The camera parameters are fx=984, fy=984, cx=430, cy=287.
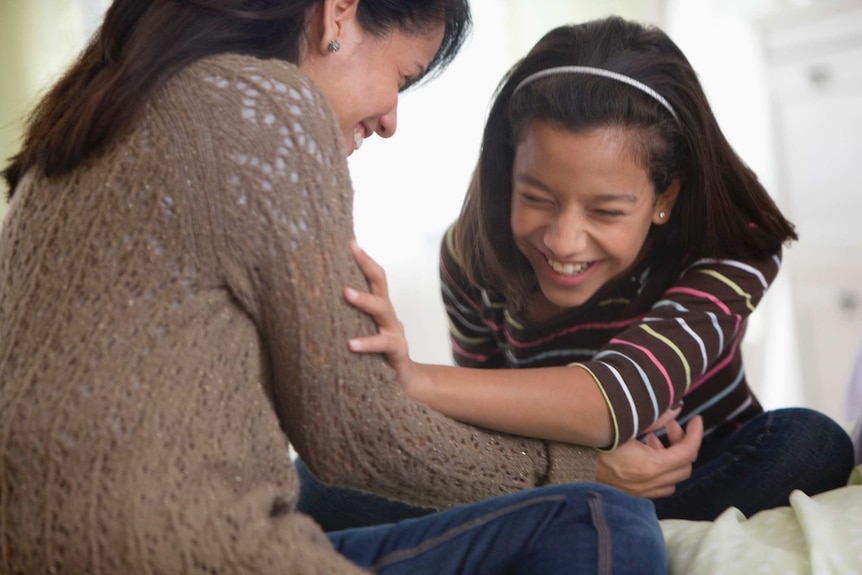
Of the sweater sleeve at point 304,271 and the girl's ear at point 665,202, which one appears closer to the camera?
the sweater sleeve at point 304,271

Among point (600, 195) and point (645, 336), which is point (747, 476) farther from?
point (600, 195)

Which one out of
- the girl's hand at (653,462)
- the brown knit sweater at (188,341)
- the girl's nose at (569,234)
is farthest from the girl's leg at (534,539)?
the girl's nose at (569,234)

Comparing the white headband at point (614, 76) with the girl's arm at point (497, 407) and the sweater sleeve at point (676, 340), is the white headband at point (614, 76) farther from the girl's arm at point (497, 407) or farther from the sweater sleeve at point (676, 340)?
the girl's arm at point (497, 407)

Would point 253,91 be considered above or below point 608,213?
above

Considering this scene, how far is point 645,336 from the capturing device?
47.8 inches

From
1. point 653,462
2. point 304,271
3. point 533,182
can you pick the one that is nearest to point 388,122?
point 533,182

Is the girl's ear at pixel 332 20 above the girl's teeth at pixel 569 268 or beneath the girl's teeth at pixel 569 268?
above

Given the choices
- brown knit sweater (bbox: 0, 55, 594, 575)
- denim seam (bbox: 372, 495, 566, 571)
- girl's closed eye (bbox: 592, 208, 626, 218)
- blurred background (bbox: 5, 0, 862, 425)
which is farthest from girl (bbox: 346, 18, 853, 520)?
blurred background (bbox: 5, 0, 862, 425)

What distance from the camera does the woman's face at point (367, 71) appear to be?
1043 millimetres

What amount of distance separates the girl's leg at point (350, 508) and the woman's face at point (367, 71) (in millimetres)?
530

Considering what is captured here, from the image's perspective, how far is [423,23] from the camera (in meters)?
1.12

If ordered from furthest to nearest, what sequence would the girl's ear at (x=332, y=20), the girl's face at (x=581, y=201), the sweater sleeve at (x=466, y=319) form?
the sweater sleeve at (x=466, y=319) < the girl's face at (x=581, y=201) < the girl's ear at (x=332, y=20)

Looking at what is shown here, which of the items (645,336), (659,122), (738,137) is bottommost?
(645,336)

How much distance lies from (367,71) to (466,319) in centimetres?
59
